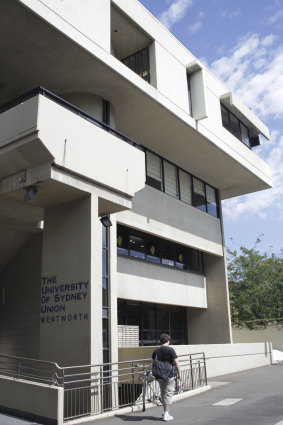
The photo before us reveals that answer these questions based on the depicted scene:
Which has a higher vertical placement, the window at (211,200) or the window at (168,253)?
the window at (211,200)

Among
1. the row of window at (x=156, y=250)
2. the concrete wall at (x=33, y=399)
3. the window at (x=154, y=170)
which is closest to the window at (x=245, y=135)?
the window at (x=154, y=170)

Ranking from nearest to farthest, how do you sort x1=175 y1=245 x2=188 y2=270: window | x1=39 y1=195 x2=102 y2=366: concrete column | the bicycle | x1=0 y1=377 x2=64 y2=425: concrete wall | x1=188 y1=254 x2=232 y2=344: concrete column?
x1=0 y1=377 x2=64 y2=425: concrete wall, the bicycle, x1=39 y1=195 x2=102 y2=366: concrete column, x1=175 y1=245 x2=188 y2=270: window, x1=188 y1=254 x2=232 y2=344: concrete column

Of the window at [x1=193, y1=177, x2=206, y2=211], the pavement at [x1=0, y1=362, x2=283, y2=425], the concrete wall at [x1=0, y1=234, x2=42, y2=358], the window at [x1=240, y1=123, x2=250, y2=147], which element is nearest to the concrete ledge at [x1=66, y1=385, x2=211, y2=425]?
the pavement at [x1=0, y1=362, x2=283, y2=425]

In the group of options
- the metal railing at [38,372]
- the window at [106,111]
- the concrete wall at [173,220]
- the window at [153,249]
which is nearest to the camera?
the metal railing at [38,372]

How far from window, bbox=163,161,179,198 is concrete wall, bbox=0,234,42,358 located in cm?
805

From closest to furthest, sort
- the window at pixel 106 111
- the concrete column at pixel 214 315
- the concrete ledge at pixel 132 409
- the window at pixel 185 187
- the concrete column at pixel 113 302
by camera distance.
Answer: the concrete ledge at pixel 132 409
the concrete column at pixel 113 302
the window at pixel 106 111
the window at pixel 185 187
the concrete column at pixel 214 315

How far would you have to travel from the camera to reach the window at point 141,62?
18359 millimetres

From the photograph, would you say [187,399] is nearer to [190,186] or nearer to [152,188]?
[152,188]

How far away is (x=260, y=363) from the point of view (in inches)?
837

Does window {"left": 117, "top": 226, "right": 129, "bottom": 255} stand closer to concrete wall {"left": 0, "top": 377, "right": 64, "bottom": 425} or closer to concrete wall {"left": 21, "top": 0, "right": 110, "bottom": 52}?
concrete wall {"left": 21, "top": 0, "right": 110, "bottom": 52}

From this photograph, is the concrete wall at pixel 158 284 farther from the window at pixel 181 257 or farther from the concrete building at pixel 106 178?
the window at pixel 181 257

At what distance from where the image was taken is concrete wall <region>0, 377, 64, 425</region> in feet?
30.3

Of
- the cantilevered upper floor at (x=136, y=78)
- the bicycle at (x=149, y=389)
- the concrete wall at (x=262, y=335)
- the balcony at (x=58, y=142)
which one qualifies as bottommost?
the bicycle at (x=149, y=389)

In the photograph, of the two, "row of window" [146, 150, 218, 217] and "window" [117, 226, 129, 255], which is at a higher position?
"row of window" [146, 150, 218, 217]
